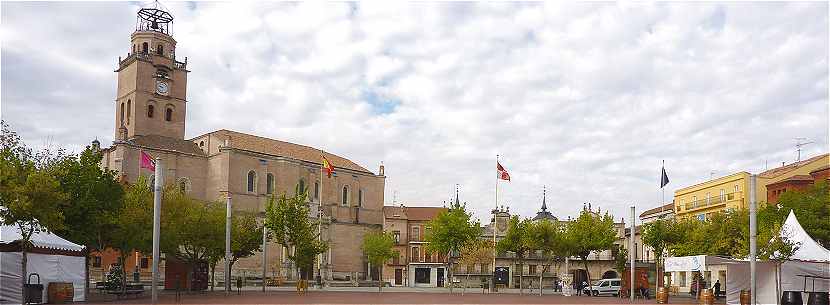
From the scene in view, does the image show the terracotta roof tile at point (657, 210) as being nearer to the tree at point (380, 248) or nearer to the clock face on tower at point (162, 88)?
the tree at point (380, 248)

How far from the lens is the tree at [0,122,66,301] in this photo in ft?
89.8

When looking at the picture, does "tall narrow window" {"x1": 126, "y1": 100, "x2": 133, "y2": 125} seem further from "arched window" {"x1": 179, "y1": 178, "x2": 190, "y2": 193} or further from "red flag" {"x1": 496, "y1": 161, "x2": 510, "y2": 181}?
"red flag" {"x1": 496, "y1": 161, "x2": 510, "y2": 181}

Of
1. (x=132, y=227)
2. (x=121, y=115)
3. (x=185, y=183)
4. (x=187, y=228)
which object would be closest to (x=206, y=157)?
(x=185, y=183)

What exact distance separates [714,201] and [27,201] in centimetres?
6205

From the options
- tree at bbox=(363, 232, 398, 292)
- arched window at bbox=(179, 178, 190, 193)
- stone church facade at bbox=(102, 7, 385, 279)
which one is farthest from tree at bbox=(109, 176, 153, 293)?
tree at bbox=(363, 232, 398, 292)

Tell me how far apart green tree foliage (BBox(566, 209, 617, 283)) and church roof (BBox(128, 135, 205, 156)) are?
3981cm

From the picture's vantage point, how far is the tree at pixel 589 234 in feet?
Answer: 178

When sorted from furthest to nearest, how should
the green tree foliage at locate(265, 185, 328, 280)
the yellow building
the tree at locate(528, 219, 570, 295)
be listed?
1. the yellow building
2. the tree at locate(528, 219, 570, 295)
3. the green tree foliage at locate(265, 185, 328, 280)

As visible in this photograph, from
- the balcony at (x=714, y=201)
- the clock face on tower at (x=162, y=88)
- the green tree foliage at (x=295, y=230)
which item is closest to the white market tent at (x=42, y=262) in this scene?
the green tree foliage at (x=295, y=230)

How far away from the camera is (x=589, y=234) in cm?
5453

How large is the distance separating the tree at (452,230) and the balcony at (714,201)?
25309mm

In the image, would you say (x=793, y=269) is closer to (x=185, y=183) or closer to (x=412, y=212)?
(x=185, y=183)

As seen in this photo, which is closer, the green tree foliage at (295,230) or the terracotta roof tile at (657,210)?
the green tree foliage at (295,230)

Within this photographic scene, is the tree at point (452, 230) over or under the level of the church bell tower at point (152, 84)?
under
